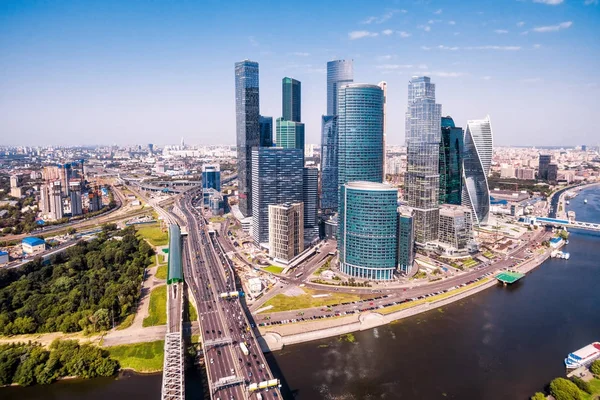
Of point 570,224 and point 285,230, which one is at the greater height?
point 285,230

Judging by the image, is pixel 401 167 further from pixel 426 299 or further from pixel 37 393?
pixel 37 393

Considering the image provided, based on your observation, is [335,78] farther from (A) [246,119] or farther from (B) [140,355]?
(B) [140,355]

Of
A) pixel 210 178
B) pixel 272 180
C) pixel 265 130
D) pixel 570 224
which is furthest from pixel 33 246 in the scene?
pixel 570 224

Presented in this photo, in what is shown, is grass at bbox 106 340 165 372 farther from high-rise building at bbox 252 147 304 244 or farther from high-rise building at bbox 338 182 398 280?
high-rise building at bbox 252 147 304 244

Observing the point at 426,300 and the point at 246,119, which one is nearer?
the point at 426,300

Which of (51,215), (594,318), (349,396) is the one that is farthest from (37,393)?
(51,215)

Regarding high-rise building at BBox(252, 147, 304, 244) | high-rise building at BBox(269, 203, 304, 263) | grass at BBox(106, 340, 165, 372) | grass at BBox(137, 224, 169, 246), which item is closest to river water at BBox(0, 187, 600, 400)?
grass at BBox(106, 340, 165, 372)

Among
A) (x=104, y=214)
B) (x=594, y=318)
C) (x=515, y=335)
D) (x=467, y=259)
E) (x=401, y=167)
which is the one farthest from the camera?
(x=401, y=167)
